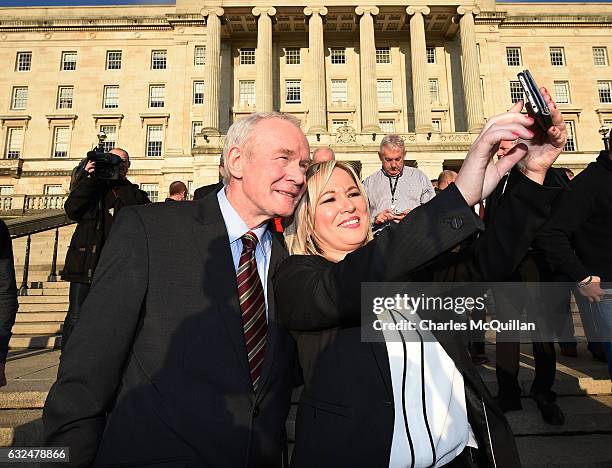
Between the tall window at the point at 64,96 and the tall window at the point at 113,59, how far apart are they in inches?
167

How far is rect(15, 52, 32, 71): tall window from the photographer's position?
3938 cm

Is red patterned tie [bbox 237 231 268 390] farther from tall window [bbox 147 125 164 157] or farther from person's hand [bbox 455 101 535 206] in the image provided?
tall window [bbox 147 125 164 157]

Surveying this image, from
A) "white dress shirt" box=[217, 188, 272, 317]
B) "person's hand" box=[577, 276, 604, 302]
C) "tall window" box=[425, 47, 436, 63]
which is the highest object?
"tall window" box=[425, 47, 436, 63]

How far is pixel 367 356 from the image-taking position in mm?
1633

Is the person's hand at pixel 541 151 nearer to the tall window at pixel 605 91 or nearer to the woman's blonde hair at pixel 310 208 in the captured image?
the woman's blonde hair at pixel 310 208

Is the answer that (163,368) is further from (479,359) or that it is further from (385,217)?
(479,359)

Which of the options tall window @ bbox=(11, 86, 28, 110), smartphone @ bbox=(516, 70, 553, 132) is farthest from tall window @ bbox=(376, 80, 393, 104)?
smartphone @ bbox=(516, 70, 553, 132)

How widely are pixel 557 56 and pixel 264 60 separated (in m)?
29.0

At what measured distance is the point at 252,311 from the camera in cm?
188

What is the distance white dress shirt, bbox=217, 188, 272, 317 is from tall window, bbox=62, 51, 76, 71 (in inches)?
1820

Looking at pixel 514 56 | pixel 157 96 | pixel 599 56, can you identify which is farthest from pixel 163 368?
pixel 599 56

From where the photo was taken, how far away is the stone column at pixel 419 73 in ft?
107

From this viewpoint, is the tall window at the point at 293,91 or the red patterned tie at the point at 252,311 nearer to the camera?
the red patterned tie at the point at 252,311

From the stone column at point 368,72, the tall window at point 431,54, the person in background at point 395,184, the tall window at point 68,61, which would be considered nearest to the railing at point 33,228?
the person in background at point 395,184
